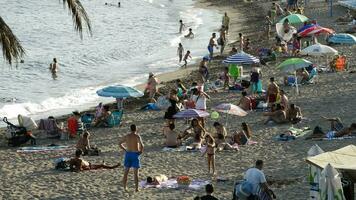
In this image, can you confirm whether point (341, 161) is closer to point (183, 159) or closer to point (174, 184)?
point (174, 184)

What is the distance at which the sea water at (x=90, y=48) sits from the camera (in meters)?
25.5

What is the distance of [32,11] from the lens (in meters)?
53.4

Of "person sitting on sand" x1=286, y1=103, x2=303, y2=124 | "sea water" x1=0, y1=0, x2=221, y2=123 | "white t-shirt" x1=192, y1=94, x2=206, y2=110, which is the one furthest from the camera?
"sea water" x1=0, y1=0, x2=221, y2=123

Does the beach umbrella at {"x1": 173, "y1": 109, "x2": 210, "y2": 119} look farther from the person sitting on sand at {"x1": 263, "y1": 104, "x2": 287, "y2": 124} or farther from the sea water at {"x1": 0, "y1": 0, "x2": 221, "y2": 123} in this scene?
the sea water at {"x1": 0, "y1": 0, "x2": 221, "y2": 123}

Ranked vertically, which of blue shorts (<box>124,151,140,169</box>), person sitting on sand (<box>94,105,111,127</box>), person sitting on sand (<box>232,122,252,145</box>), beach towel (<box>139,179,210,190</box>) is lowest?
beach towel (<box>139,179,210,190</box>)

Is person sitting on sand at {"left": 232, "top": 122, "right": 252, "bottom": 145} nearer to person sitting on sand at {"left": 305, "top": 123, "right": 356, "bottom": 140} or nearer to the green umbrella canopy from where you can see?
person sitting on sand at {"left": 305, "top": 123, "right": 356, "bottom": 140}

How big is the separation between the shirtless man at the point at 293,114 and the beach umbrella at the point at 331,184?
25.4ft

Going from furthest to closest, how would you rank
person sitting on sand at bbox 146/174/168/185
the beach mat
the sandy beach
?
the beach mat, person sitting on sand at bbox 146/174/168/185, the sandy beach

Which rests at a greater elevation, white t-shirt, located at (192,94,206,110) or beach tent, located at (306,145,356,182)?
white t-shirt, located at (192,94,206,110)

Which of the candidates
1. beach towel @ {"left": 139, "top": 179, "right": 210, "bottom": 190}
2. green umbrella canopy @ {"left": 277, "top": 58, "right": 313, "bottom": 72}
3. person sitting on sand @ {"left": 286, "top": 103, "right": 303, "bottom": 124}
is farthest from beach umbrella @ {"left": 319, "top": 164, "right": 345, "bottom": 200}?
green umbrella canopy @ {"left": 277, "top": 58, "right": 313, "bottom": 72}

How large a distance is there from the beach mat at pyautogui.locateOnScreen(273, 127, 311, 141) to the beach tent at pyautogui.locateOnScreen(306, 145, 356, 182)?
18.2 ft

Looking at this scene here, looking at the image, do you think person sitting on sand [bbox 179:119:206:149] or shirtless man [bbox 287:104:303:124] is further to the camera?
shirtless man [bbox 287:104:303:124]

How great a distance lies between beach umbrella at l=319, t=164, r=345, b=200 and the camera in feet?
30.2

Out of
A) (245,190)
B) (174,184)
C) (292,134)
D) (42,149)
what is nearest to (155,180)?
(174,184)
